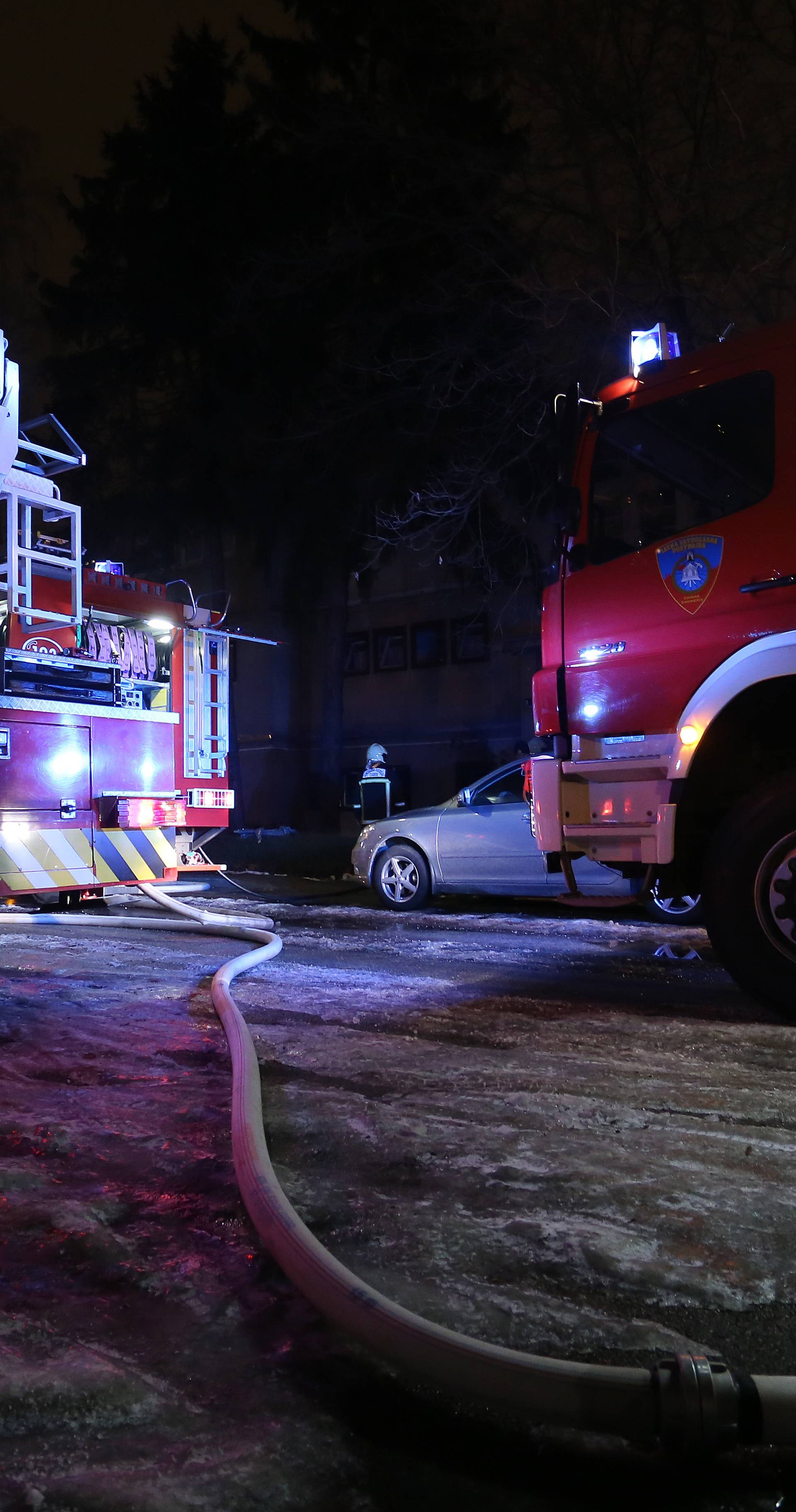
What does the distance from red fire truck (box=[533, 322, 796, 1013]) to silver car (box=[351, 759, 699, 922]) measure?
11.6 ft

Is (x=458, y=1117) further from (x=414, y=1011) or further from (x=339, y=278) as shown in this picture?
(x=339, y=278)

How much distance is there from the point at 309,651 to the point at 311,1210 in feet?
80.9

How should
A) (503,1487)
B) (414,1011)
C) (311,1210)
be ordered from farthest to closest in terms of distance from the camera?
(414,1011) → (311,1210) → (503,1487)

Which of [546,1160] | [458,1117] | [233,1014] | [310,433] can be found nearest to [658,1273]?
[546,1160]

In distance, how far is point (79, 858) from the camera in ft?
24.5

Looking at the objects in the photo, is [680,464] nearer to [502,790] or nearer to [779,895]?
[779,895]

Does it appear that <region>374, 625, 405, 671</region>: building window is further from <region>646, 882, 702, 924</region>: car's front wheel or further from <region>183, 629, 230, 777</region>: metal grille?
<region>646, 882, 702, 924</region>: car's front wheel

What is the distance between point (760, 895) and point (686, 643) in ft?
3.98

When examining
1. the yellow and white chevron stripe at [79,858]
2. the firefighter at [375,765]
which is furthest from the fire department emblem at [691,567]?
the firefighter at [375,765]

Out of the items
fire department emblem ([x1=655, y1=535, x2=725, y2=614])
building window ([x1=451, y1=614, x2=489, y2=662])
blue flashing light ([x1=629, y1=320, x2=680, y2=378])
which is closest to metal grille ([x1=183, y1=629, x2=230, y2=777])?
blue flashing light ([x1=629, y1=320, x2=680, y2=378])

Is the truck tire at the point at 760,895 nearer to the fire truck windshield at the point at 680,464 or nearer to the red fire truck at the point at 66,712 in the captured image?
the fire truck windshield at the point at 680,464

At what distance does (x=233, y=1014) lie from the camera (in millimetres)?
4344

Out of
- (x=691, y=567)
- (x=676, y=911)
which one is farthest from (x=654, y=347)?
(x=676, y=911)

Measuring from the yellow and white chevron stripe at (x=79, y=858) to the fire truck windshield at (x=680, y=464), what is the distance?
4270 mm
